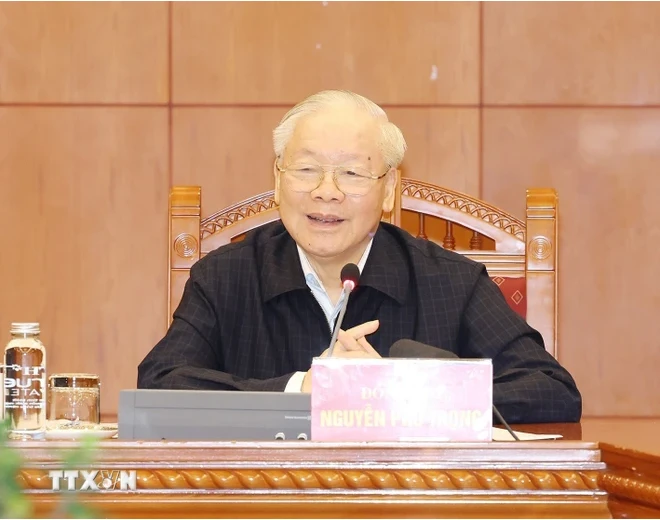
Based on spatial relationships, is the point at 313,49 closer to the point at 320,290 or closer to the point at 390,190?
the point at 390,190

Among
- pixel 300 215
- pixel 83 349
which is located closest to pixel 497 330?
pixel 300 215

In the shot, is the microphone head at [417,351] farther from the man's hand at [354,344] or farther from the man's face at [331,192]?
the man's face at [331,192]

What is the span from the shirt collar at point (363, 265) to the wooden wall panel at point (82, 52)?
1.37 metres

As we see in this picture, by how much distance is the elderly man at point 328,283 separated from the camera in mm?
2094

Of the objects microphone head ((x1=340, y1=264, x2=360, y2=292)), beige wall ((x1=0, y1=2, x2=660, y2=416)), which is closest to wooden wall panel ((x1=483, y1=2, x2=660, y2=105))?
beige wall ((x1=0, y1=2, x2=660, y2=416))

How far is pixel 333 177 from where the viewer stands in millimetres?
2102

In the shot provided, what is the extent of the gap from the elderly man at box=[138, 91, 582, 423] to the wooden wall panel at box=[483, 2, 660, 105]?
138 centimetres

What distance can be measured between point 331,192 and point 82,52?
5.57ft

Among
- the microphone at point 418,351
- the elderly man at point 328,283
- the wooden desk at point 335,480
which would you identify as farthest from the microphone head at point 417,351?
the elderly man at point 328,283

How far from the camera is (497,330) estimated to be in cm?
207

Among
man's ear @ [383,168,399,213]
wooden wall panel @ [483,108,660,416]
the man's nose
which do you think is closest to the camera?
the man's nose

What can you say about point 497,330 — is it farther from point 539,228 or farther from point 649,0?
point 649,0

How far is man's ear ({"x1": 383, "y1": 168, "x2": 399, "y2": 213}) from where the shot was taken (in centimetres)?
222

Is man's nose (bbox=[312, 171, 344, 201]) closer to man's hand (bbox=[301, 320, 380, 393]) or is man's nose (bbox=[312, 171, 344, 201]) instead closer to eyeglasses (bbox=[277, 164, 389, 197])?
eyeglasses (bbox=[277, 164, 389, 197])
